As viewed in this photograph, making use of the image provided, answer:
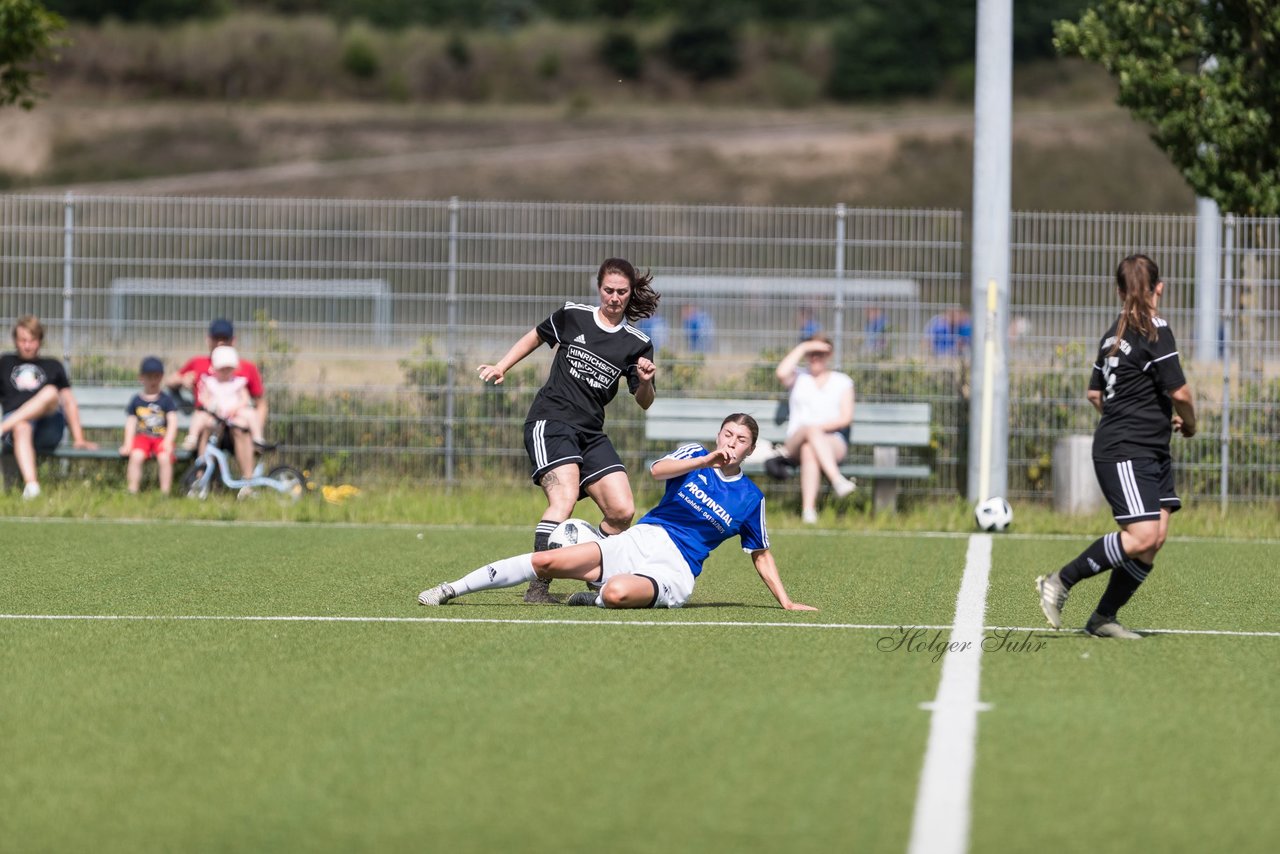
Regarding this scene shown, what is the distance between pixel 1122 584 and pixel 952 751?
2.77 m

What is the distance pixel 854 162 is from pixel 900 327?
4671 centimetres

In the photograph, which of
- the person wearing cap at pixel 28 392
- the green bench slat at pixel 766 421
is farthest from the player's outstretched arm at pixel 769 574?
the person wearing cap at pixel 28 392

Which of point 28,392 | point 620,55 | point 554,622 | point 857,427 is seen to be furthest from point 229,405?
point 620,55

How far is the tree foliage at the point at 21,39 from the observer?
15.4 m

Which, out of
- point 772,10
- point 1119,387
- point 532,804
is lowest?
point 532,804

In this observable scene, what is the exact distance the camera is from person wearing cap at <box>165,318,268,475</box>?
1519cm

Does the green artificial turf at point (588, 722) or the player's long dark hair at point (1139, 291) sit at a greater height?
the player's long dark hair at point (1139, 291)

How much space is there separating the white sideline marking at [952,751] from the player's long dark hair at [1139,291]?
61.3 inches

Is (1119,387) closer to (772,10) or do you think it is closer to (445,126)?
(445,126)

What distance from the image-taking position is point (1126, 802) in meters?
5.12

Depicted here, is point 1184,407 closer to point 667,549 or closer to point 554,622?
point 667,549

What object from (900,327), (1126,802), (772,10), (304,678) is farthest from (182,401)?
(772,10)

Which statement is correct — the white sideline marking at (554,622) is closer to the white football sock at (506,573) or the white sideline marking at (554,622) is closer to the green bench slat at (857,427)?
the white football sock at (506,573)

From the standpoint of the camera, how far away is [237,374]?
15.4 m
